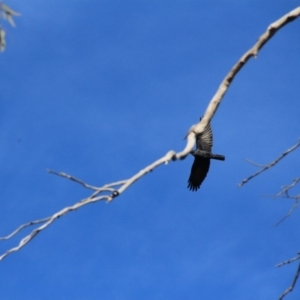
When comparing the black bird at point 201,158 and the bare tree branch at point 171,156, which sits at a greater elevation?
the black bird at point 201,158

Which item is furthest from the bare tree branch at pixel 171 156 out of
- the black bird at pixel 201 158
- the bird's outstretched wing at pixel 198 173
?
the bird's outstretched wing at pixel 198 173

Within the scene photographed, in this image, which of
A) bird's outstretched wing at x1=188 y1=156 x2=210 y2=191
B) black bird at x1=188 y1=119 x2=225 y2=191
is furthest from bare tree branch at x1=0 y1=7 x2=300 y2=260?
bird's outstretched wing at x1=188 y1=156 x2=210 y2=191

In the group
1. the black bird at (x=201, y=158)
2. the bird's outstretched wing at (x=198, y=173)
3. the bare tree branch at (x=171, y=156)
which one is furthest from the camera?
the bird's outstretched wing at (x=198, y=173)

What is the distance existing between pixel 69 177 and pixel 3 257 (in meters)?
0.61

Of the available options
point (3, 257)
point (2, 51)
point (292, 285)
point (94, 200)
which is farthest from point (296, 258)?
point (2, 51)

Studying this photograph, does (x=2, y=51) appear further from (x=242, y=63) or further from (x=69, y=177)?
(x=242, y=63)

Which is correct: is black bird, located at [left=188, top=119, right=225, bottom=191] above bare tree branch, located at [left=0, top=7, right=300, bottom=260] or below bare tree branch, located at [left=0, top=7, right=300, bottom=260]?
above

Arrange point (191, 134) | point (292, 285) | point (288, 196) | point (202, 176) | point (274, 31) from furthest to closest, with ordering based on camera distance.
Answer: point (202, 176) < point (288, 196) < point (292, 285) < point (274, 31) < point (191, 134)

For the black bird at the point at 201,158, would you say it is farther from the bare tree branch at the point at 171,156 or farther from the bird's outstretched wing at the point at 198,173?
the bare tree branch at the point at 171,156

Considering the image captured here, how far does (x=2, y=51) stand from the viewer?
4.64 meters

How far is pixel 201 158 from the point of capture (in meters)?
11.3

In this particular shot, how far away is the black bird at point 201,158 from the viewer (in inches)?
402

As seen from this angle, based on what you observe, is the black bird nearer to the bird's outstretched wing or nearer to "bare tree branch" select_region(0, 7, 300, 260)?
the bird's outstretched wing

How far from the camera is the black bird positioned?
1022 centimetres
